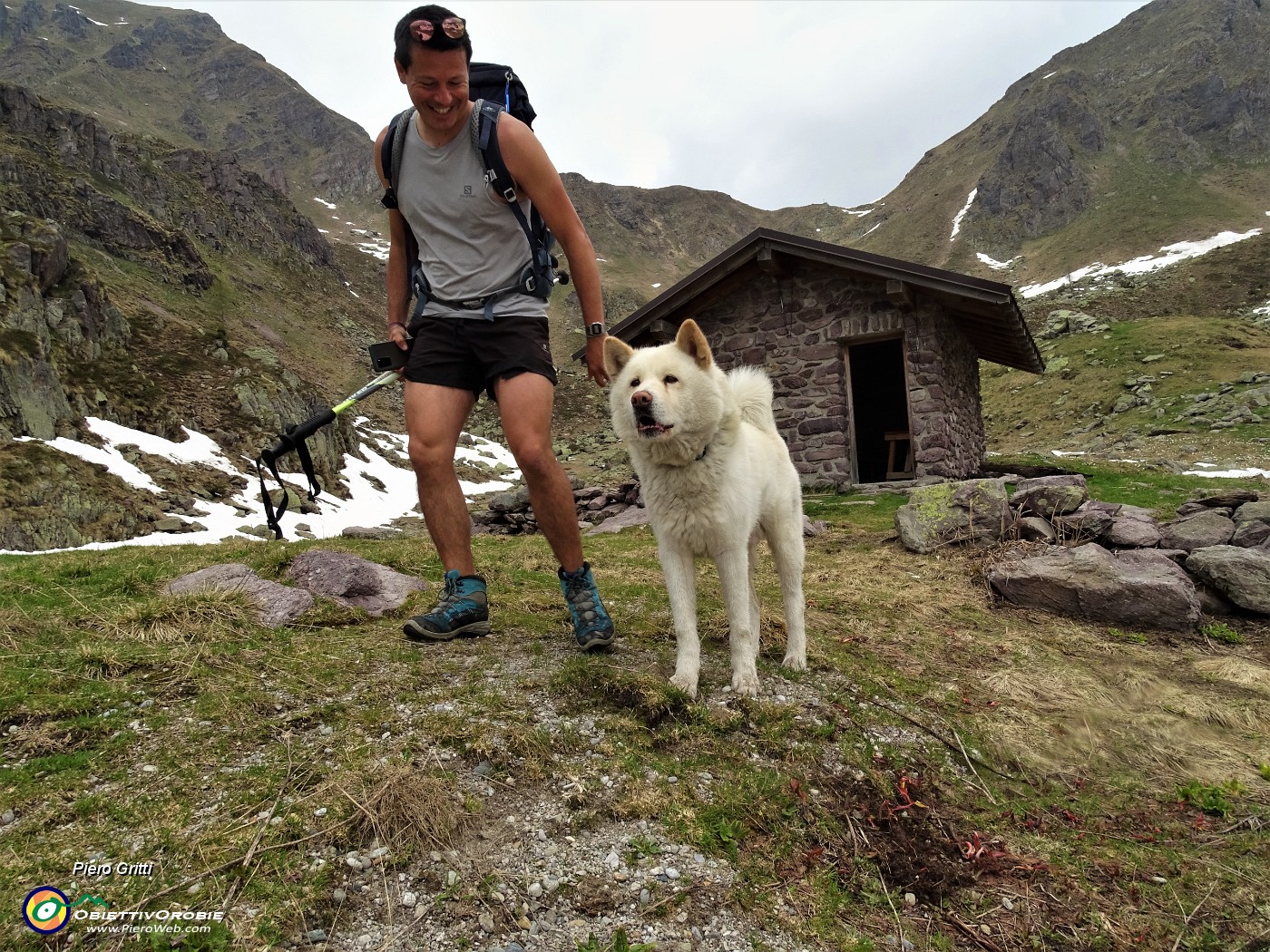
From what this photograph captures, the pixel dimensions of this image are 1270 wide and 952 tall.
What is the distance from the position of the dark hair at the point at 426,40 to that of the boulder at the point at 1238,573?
6.61 meters

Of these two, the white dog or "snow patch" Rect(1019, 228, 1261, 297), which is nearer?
the white dog

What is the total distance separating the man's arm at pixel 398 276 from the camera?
12.1 ft

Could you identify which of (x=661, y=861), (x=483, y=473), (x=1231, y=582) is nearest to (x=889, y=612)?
(x=1231, y=582)

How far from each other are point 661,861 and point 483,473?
25082 mm

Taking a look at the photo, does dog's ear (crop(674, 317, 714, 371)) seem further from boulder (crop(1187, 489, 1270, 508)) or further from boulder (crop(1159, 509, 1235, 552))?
boulder (crop(1187, 489, 1270, 508))

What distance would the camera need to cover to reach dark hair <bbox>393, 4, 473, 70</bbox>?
3.05 meters

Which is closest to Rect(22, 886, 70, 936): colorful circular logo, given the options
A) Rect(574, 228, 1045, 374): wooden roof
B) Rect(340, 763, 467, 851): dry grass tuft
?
Rect(340, 763, 467, 851): dry grass tuft

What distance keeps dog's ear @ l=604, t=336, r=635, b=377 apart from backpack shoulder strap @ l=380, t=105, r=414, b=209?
1.41 meters

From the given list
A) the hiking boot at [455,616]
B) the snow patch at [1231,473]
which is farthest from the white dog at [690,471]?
the snow patch at [1231,473]

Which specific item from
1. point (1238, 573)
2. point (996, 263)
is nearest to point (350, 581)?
point (1238, 573)

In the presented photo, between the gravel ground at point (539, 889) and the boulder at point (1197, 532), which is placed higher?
the gravel ground at point (539, 889)

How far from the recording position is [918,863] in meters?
2.15

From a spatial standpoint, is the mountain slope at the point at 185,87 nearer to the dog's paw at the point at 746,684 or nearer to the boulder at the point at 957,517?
the boulder at the point at 957,517

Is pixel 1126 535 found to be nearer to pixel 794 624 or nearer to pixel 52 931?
pixel 794 624
